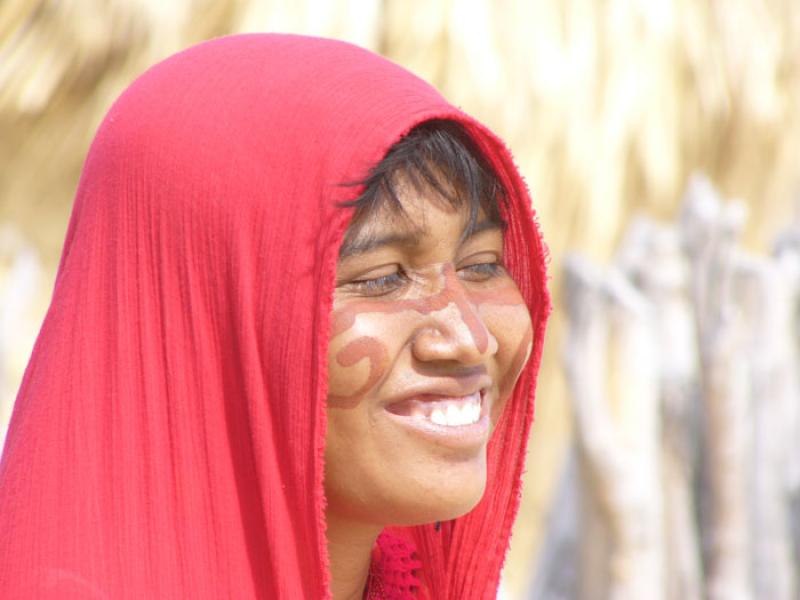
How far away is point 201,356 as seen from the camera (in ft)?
4.18

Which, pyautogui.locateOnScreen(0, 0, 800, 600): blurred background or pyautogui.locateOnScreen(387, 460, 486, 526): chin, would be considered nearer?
pyautogui.locateOnScreen(387, 460, 486, 526): chin

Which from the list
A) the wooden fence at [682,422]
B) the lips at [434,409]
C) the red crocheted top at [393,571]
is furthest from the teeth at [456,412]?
the wooden fence at [682,422]

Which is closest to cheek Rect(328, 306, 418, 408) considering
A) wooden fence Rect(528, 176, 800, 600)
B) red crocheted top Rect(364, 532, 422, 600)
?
red crocheted top Rect(364, 532, 422, 600)

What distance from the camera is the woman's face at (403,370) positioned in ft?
4.19

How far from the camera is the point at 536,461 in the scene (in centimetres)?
686

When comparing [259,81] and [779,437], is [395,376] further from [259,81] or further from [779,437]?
[779,437]

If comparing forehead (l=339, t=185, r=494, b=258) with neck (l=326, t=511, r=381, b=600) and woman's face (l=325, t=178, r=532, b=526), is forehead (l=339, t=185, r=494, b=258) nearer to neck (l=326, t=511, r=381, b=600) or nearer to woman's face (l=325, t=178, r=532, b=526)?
woman's face (l=325, t=178, r=532, b=526)

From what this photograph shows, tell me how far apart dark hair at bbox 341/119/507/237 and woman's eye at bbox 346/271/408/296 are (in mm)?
54

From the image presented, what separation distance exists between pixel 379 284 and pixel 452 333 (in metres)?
0.08

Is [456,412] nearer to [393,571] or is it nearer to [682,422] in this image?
[393,571]

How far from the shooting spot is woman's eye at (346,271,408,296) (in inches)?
50.7

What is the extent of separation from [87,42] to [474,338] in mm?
2982

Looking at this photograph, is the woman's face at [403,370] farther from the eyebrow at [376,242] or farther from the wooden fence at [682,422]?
the wooden fence at [682,422]

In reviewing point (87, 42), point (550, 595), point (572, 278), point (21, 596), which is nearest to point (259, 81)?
point (21, 596)
